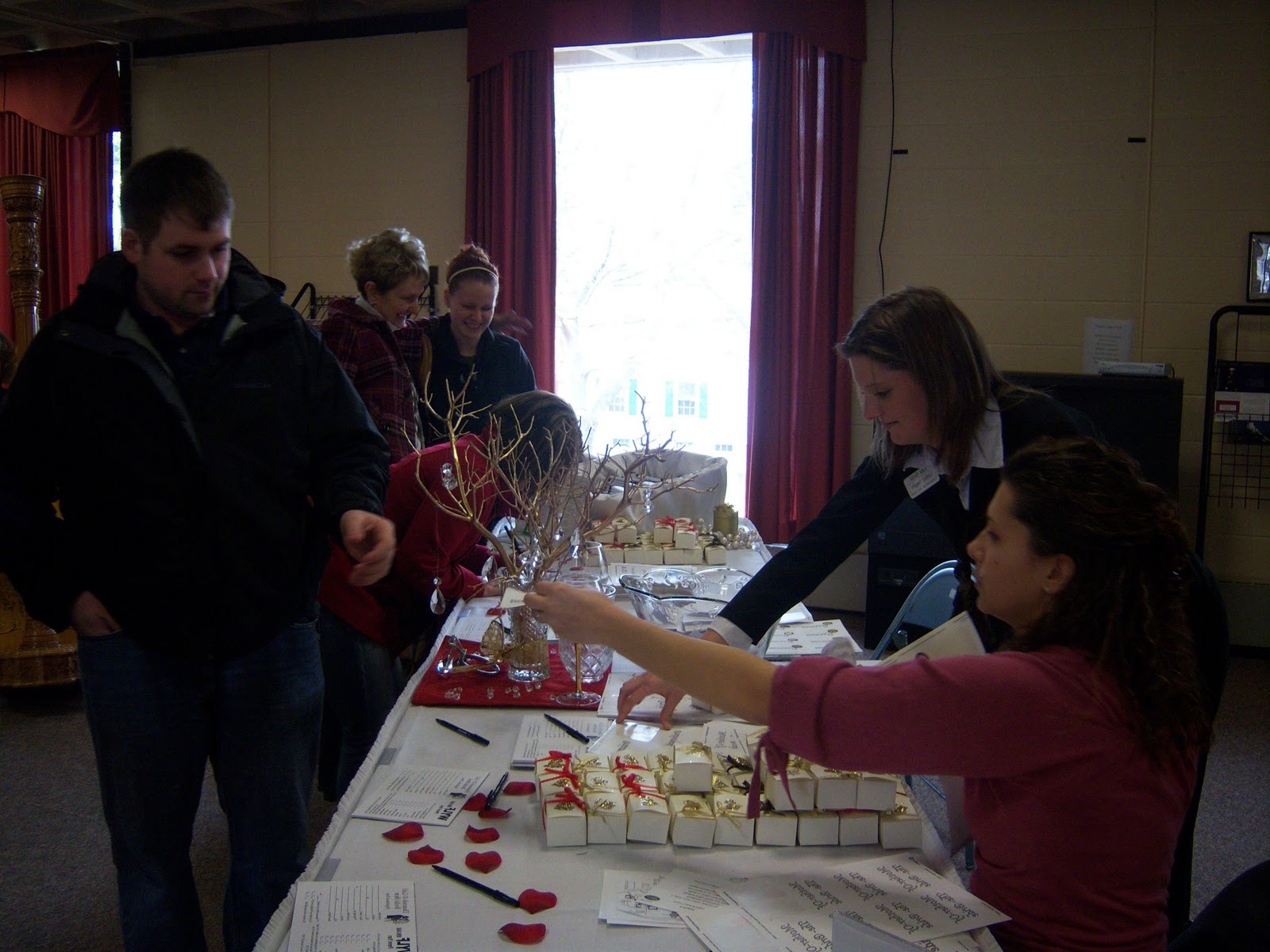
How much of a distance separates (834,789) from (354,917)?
2.07 ft

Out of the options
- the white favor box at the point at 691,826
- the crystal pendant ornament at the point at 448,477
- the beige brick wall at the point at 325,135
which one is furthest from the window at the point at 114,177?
the white favor box at the point at 691,826

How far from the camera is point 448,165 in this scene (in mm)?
5418

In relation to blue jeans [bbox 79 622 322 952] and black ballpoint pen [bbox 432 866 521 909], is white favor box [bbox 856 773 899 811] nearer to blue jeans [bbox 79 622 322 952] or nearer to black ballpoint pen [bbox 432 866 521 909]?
black ballpoint pen [bbox 432 866 521 909]

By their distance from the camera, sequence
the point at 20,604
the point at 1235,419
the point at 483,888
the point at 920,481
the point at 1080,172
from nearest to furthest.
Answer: the point at 483,888 → the point at 920,481 → the point at 20,604 → the point at 1235,419 → the point at 1080,172

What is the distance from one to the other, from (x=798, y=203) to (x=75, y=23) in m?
4.19

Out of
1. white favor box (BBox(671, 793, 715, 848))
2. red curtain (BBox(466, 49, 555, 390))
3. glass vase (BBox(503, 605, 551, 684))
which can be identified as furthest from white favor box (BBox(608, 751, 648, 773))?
red curtain (BBox(466, 49, 555, 390))

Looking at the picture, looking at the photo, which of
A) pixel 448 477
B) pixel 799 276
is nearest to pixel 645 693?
pixel 448 477

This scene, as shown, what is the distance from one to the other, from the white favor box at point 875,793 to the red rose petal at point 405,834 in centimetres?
60

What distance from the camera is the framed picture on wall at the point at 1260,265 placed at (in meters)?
4.46

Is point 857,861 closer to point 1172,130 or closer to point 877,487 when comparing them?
point 877,487

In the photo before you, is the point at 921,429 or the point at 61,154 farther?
the point at 61,154

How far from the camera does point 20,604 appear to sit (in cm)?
381

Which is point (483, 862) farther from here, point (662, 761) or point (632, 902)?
Answer: point (662, 761)

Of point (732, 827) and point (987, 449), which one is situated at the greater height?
point (987, 449)
